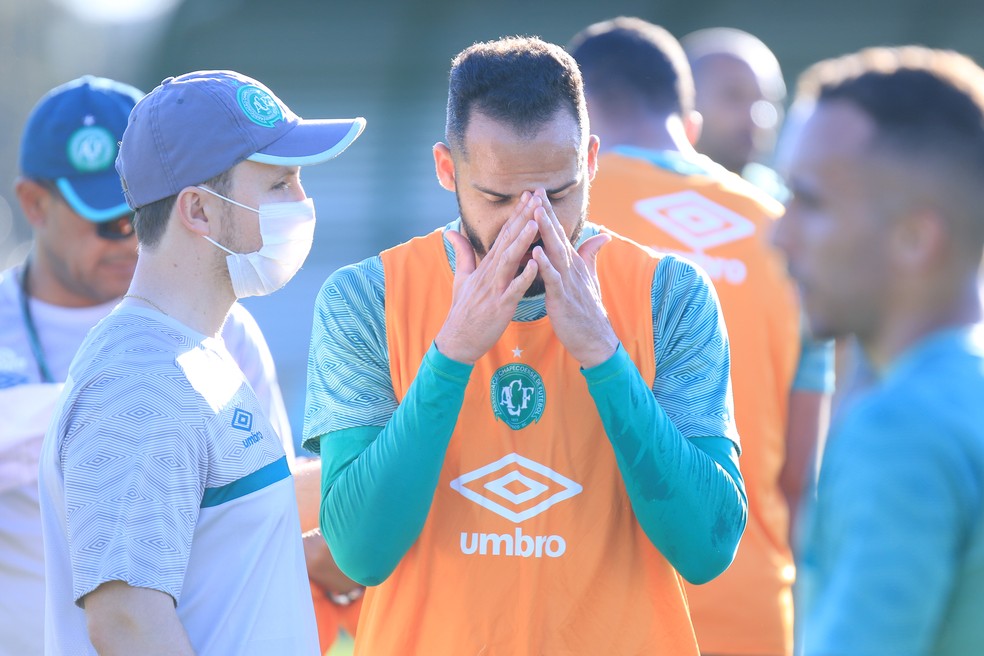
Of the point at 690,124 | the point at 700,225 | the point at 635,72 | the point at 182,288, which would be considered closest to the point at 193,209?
the point at 182,288

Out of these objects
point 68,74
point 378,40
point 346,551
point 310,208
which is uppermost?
point 310,208

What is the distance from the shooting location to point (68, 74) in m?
31.6

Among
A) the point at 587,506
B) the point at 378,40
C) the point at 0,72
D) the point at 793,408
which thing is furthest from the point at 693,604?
the point at 0,72

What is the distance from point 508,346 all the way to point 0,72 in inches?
962

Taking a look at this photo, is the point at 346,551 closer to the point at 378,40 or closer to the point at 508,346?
the point at 508,346

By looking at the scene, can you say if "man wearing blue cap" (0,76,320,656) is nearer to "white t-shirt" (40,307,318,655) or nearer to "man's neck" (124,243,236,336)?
"man's neck" (124,243,236,336)

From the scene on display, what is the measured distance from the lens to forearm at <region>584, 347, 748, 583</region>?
2531mm

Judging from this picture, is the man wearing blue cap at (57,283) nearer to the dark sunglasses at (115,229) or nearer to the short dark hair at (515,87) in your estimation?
the dark sunglasses at (115,229)

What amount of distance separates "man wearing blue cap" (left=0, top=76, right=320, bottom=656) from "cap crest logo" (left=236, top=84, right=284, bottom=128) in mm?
839

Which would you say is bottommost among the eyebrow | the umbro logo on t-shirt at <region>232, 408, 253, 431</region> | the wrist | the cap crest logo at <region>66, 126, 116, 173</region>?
the wrist

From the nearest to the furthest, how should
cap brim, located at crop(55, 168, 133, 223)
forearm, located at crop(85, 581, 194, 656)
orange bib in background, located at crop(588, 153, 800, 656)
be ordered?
forearm, located at crop(85, 581, 194, 656) < orange bib in background, located at crop(588, 153, 800, 656) < cap brim, located at crop(55, 168, 133, 223)

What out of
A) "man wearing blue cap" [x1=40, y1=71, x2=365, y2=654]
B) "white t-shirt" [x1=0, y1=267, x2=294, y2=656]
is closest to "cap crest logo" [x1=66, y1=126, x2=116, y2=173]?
"white t-shirt" [x1=0, y1=267, x2=294, y2=656]

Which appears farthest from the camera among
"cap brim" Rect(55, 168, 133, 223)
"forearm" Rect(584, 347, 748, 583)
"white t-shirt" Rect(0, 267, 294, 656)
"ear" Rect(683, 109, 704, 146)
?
"ear" Rect(683, 109, 704, 146)

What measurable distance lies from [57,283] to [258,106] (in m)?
1.38
